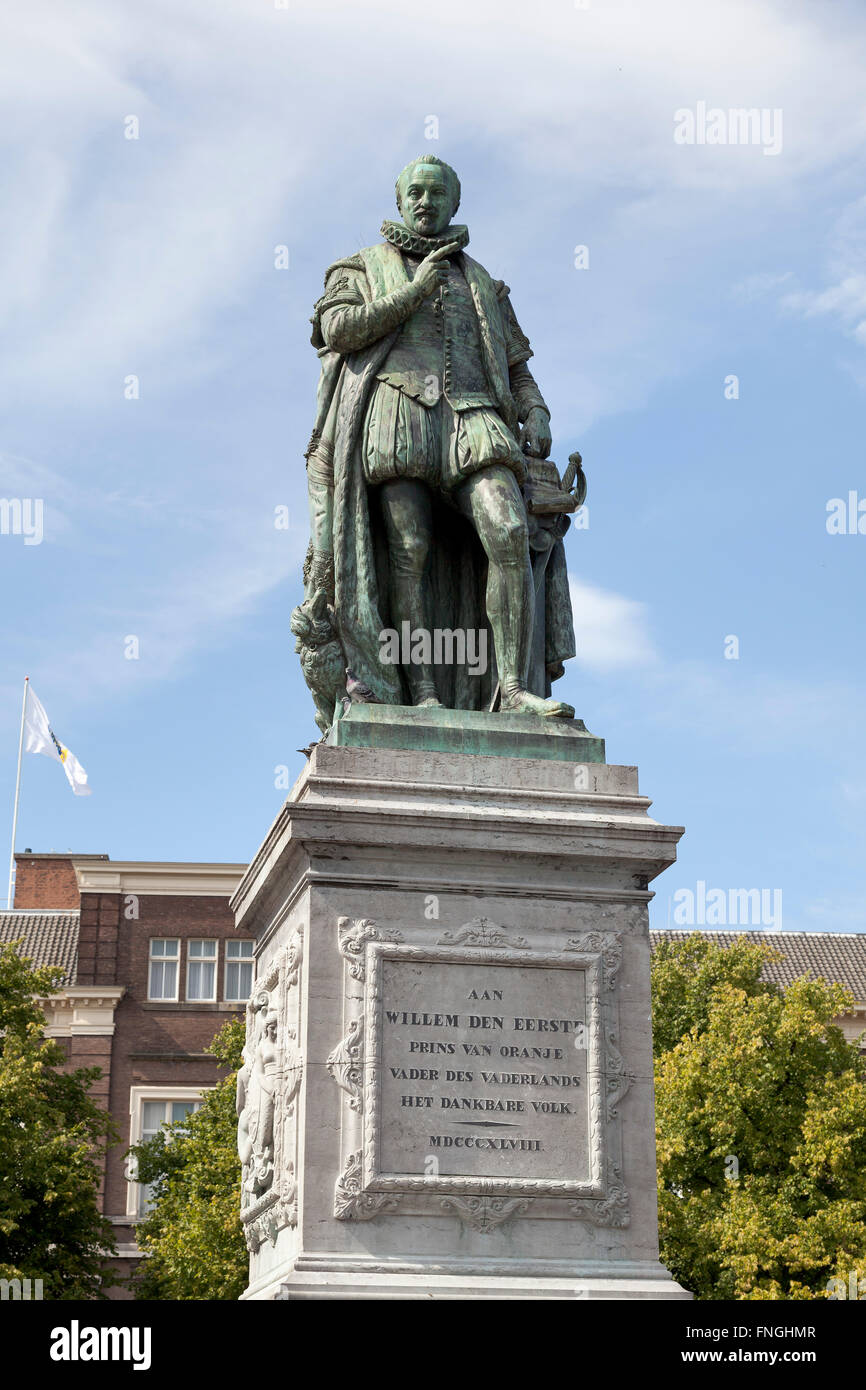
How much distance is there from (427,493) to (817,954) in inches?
2186

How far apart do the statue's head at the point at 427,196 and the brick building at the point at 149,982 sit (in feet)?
151

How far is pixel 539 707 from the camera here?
11695mm

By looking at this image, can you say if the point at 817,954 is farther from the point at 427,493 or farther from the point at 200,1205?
the point at 427,493

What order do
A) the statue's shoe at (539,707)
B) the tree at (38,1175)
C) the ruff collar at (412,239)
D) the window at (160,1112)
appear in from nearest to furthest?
the statue's shoe at (539,707) < the ruff collar at (412,239) < the tree at (38,1175) < the window at (160,1112)

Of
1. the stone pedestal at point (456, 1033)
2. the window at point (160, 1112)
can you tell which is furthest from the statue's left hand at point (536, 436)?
the window at point (160, 1112)

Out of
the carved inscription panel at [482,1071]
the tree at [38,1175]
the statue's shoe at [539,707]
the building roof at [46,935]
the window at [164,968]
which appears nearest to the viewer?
the carved inscription panel at [482,1071]

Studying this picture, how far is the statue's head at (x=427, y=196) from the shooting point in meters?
12.9

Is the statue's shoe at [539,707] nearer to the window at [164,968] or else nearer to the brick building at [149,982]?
the brick building at [149,982]

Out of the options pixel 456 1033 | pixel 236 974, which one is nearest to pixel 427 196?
pixel 456 1033

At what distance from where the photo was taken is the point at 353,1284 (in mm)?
9648

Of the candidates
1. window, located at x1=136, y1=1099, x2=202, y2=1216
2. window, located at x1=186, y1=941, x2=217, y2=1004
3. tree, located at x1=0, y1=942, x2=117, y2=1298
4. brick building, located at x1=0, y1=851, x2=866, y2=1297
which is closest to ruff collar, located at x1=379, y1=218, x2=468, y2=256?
tree, located at x1=0, y1=942, x2=117, y2=1298

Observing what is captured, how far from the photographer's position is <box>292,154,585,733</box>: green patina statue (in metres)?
12.2
